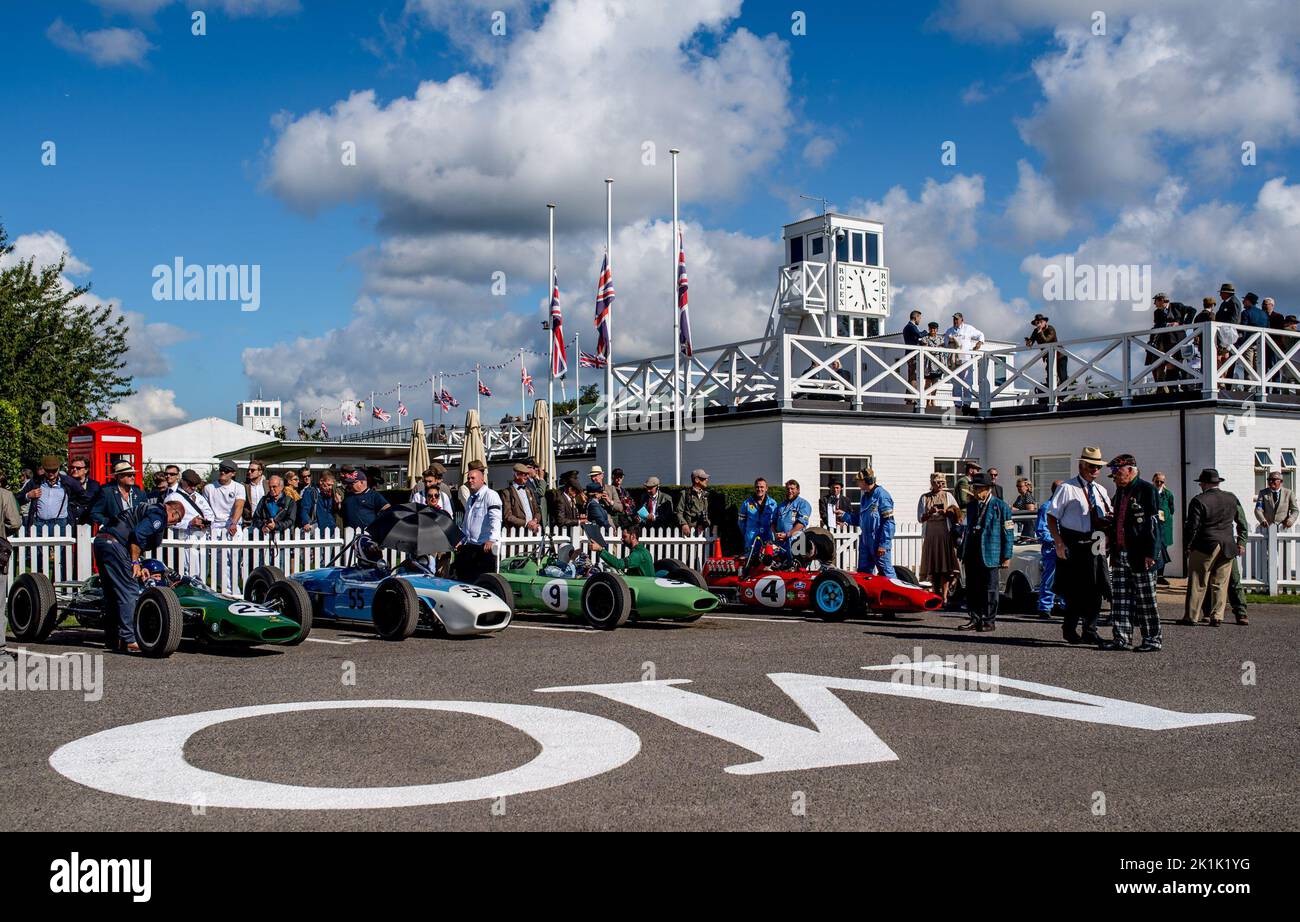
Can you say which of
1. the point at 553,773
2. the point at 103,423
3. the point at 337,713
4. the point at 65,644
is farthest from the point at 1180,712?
the point at 103,423

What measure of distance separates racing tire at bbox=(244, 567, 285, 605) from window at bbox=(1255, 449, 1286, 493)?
16464 mm

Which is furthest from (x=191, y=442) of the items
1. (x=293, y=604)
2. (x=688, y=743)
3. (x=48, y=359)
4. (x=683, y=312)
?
(x=688, y=743)

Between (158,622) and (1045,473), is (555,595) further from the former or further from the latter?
(1045,473)

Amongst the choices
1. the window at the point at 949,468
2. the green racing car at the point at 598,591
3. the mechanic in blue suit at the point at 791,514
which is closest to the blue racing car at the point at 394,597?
the green racing car at the point at 598,591

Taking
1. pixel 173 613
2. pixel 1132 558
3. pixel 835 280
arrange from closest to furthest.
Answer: pixel 173 613 < pixel 1132 558 < pixel 835 280

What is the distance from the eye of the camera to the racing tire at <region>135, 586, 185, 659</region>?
10516mm

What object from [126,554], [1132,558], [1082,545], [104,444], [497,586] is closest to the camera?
[126,554]

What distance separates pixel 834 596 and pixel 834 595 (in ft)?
0.04

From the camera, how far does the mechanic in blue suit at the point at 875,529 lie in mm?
16219

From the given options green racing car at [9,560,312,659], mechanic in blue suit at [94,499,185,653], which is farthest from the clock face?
mechanic in blue suit at [94,499,185,653]

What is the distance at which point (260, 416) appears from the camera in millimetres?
92125

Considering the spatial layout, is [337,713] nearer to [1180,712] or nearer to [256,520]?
[1180,712]

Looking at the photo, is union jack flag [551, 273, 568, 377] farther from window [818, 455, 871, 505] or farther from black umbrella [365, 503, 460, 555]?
black umbrella [365, 503, 460, 555]

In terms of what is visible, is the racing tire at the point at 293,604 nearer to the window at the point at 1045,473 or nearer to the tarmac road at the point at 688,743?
the tarmac road at the point at 688,743
